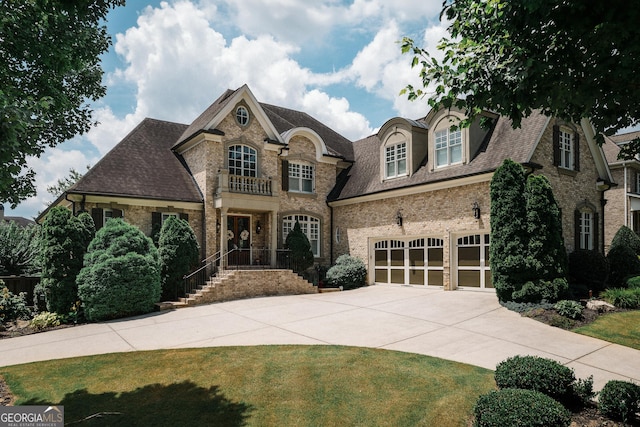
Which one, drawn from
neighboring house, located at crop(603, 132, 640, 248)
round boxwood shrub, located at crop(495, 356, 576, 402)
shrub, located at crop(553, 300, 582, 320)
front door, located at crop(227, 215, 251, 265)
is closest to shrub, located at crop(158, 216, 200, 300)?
front door, located at crop(227, 215, 251, 265)

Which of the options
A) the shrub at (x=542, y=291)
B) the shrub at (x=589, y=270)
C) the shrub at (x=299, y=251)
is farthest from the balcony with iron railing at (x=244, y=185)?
the shrub at (x=589, y=270)

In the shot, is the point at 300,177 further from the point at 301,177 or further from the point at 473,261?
the point at 473,261

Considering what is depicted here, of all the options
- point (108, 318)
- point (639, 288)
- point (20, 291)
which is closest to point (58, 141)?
point (20, 291)

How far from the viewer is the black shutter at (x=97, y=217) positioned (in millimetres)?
16891

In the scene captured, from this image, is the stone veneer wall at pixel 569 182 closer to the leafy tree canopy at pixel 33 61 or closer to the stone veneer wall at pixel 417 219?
the stone veneer wall at pixel 417 219

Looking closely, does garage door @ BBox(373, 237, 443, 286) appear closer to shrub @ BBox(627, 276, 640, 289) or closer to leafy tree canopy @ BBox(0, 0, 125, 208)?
shrub @ BBox(627, 276, 640, 289)

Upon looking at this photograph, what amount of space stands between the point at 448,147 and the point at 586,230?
7.47m

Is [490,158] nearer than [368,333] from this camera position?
No

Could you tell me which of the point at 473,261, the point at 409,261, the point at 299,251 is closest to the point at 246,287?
the point at 299,251

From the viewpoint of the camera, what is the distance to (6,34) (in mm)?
7938

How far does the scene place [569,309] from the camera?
11906 mm

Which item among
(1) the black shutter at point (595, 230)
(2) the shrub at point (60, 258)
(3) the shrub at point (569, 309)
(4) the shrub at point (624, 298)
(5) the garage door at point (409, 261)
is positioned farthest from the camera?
(1) the black shutter at point (595, 230)

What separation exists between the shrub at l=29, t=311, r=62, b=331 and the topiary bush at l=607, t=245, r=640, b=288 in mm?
20833

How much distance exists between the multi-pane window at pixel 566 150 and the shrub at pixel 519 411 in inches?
573
